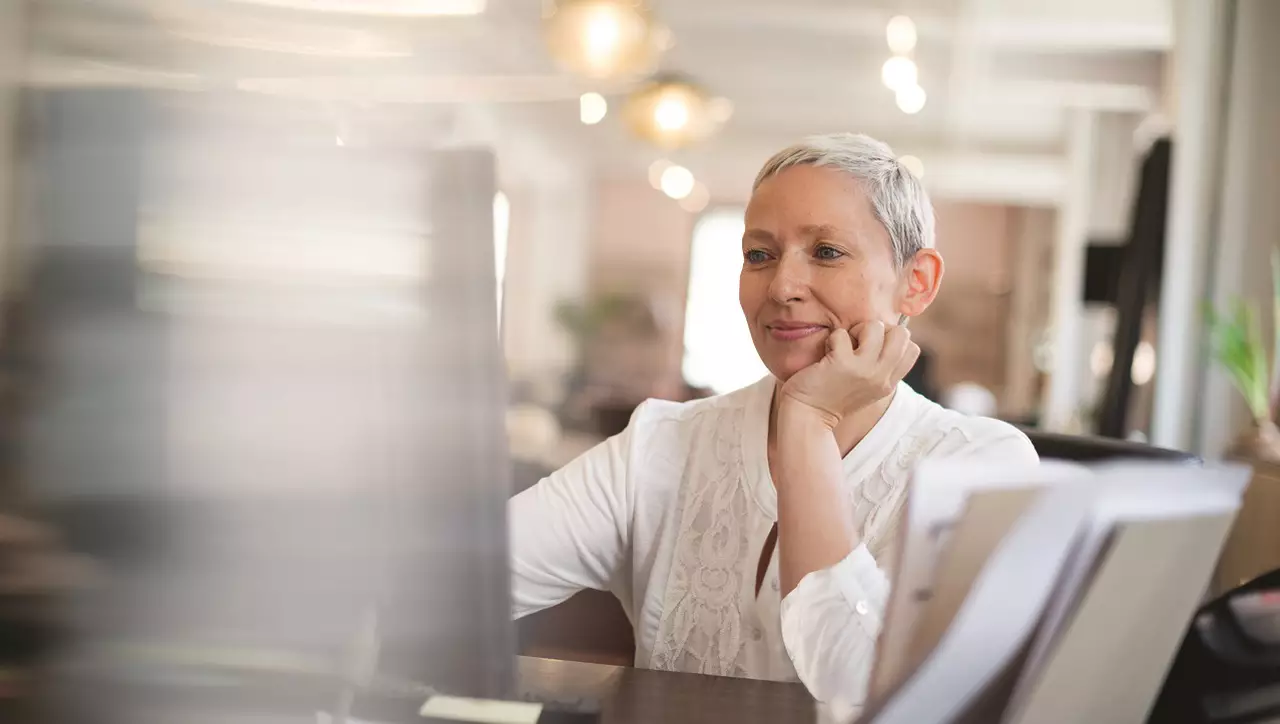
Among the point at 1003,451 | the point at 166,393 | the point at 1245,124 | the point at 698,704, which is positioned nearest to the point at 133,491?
the point at 166,393

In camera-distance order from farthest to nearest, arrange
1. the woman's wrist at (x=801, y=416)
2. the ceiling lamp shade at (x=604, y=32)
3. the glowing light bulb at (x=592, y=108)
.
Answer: the glowing light bulb at (x=592, y=108) → the ceiling lamp shade at (x=604, y=32) → the woman's wrist at (x=801, y=416)

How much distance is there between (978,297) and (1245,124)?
737 centimetres

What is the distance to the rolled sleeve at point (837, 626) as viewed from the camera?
2.56 feet

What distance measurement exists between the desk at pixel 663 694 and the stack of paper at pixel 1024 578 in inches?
8.9

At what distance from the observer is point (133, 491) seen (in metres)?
0.42

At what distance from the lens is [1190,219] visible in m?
4.34

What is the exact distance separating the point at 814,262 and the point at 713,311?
34.4ft

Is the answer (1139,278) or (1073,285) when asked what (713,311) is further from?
(1139,278)

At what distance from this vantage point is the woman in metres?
1.13

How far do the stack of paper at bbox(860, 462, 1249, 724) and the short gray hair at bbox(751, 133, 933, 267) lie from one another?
62 centimetres

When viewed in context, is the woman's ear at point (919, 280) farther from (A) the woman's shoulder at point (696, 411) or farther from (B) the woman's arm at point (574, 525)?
(B) the woman's arm at point (574, 525)

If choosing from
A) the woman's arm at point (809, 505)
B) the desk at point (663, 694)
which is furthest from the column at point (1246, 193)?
the desk at point (663, 694)

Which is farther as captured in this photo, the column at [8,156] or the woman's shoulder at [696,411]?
the woman's shoulder at [696,411]

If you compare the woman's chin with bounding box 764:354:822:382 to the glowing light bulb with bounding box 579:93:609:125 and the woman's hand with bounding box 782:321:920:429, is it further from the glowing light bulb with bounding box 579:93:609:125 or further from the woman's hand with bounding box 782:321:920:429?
the glowing light bulb with bounding box 579:93:609:125
